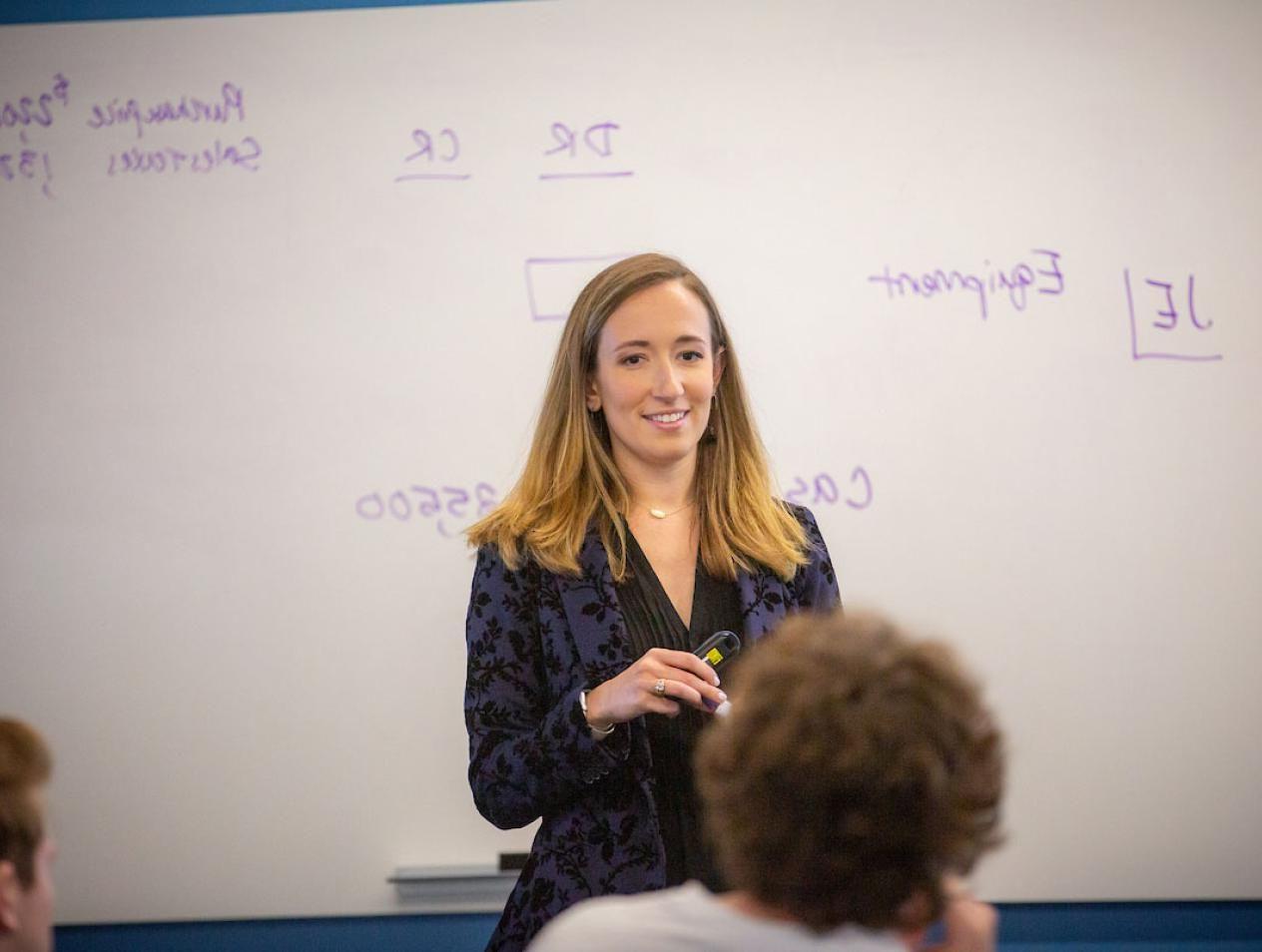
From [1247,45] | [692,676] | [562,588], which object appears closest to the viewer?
[692,676]

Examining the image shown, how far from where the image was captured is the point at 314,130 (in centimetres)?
259

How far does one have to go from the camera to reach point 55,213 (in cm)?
262

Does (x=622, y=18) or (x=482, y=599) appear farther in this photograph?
(x=622, y=18)

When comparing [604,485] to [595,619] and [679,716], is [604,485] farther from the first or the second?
[679,716]

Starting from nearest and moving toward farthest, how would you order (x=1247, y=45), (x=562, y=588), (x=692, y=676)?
(x=692, y=676)
(x=562, y=588)
(x=1247, y=45)

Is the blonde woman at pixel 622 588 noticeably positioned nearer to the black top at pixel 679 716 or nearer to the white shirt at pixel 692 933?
the black top at pixel 679 716

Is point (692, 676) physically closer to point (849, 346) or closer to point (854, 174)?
point (849, 346)

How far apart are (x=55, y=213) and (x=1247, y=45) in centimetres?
254

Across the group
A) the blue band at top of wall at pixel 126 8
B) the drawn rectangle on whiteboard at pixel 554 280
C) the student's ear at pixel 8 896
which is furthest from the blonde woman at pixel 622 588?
the blue band at top of wall at pixel 126 8

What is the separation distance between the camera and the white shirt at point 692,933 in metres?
0.81

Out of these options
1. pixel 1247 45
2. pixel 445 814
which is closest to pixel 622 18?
pixel 1247 45

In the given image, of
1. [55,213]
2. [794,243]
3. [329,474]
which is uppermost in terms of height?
[55,213]

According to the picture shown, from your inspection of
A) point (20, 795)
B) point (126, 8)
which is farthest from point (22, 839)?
point (126, 8)

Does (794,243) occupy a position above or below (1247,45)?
below
